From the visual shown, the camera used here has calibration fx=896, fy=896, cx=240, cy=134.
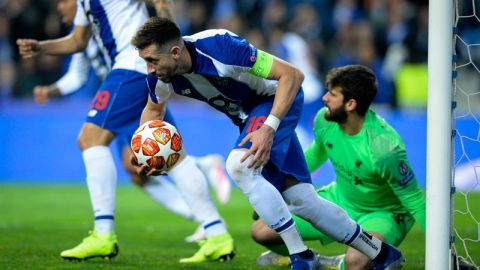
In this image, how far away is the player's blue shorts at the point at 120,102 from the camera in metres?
7.13

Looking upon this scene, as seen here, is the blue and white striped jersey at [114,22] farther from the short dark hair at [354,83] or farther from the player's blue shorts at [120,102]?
the short dark hair at [354,83]

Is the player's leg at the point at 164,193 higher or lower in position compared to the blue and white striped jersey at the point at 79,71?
lower

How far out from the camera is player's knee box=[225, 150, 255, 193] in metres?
5.56

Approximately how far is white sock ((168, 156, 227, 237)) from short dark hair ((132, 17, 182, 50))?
1.77 m

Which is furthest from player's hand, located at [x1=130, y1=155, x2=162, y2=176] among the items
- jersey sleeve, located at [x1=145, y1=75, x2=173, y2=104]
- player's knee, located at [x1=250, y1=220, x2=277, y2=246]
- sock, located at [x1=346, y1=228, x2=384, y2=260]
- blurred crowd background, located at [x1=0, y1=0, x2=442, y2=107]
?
blurred crowd background, located at [x1=0, y1=0, x2=442, y2=107]

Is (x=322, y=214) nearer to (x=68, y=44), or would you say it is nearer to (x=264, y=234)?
(x=264, y=234)

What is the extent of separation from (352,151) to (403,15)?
11770 millimetres

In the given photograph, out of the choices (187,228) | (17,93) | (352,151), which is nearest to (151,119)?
(352,151)

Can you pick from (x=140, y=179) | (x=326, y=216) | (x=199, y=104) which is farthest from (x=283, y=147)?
(x=199, y=104)

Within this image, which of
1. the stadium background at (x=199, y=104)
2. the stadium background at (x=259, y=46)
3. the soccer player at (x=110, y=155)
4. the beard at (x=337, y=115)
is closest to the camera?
the beard at (x=337, y=115)

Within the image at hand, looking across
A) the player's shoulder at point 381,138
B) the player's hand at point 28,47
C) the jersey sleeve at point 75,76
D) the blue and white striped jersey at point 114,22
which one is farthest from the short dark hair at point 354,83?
the jersey sleeve at point 75,76

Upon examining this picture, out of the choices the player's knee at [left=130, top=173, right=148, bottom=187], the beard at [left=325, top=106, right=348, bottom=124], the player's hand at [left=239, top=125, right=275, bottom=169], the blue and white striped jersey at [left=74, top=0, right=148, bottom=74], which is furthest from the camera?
the player's knee at [left=130, top=173, right=148, bottom=187]

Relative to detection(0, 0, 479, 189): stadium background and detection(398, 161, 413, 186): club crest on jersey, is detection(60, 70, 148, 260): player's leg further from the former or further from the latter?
detection(0, 0, 479, 189): stadium background

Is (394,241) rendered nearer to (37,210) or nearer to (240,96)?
A: (240,96)
